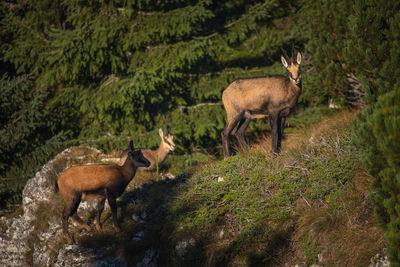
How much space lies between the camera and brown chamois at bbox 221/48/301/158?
8.12 m

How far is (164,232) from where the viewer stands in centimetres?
742

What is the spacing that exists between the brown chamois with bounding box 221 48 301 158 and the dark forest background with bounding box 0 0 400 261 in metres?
1.91

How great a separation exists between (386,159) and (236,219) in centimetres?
321

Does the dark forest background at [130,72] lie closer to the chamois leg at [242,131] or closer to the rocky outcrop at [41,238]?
the rocky outcrop at [41,238]

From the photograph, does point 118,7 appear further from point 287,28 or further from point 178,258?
point 178,258

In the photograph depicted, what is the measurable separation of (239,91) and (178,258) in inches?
157

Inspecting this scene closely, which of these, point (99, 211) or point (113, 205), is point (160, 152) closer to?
point (99, 211)

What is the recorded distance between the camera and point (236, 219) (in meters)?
6.80

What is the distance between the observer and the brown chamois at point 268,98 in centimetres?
812

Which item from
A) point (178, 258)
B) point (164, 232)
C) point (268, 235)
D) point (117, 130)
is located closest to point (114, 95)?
point (117, 130)

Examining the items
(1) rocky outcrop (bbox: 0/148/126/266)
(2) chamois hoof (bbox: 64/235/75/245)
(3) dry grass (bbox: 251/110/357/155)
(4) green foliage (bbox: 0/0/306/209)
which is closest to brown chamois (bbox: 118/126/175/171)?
(4) green foliage (bbox: 0/0/306/209)

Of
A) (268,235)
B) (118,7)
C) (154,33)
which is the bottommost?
(268,235)

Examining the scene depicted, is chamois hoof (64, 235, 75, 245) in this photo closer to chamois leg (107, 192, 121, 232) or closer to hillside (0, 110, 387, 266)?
hillside (0, 110, 387, 266)

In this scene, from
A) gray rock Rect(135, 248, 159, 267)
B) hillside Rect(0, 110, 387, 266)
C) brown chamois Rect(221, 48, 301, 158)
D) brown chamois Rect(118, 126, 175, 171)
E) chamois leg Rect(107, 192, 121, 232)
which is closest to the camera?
hillside Rect(0, 110, 387, 266)
